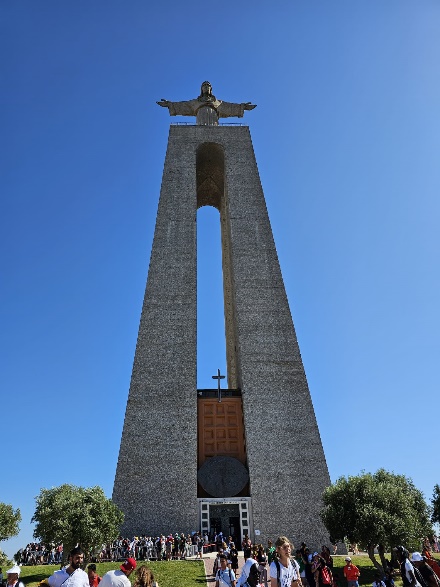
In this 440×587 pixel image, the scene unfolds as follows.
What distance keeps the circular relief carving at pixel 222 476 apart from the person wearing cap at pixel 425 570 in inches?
754

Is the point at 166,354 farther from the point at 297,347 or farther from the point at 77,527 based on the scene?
the point at 77,527

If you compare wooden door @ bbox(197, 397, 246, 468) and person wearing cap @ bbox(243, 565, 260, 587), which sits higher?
wooden door @ bbox(197, 397, 246, 468)

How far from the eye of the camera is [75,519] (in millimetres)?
18250

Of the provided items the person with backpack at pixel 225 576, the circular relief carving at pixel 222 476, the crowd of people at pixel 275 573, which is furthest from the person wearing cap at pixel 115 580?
the circular relief carving at pixel 222 476

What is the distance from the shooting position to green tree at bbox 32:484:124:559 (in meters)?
18.1

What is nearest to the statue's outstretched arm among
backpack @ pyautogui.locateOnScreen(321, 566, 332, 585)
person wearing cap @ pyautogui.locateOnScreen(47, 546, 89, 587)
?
backpack @ pyautogui.locateOnScreen(321, 566, 332, 585)

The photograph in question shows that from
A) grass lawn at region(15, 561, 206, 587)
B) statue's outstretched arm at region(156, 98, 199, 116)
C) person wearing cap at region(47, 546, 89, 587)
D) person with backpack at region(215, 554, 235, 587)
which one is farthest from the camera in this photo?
statue's outstretched arm at region(156, 98, 199, 116)

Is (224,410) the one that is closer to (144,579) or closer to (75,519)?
(75,519)

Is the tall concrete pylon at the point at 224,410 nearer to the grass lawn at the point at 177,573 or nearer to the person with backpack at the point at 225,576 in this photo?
the grass lawn at the point at 177,573

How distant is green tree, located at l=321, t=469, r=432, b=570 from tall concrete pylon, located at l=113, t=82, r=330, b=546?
18.3 feet

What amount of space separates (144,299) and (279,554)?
24.9m

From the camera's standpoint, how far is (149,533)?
76.7ft

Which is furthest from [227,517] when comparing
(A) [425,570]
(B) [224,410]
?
(A) [425,570]

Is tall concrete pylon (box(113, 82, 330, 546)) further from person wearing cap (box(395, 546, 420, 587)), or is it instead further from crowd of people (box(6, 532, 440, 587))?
person wearing cap (box(395, 546, 420, 587))
